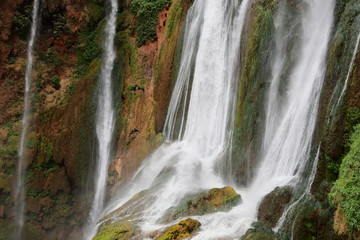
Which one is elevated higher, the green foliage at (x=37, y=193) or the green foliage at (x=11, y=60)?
the green foliage at (x=11, y=60)

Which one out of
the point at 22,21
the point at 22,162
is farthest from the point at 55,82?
the point at 22,162

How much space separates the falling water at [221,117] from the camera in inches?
408

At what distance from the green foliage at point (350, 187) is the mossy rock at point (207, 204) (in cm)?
400

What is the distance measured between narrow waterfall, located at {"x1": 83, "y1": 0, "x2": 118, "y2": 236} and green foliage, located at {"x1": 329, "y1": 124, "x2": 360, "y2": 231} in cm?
1423

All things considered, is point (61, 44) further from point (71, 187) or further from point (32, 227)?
point (32, 227)

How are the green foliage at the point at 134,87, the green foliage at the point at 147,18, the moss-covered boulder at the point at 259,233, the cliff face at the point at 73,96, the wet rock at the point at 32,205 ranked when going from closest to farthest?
the moss-covered boulder at the point at 259,233 → the cliff face at the point at 73,96 → the wet rock at the point at 32,205 → the green foliage at the point at 134,87 → the green foliage at the point at 147,18

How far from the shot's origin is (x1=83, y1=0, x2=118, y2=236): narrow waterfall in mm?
19750

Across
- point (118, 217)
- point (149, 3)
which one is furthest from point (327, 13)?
point (149, 3)

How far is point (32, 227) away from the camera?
779 inches

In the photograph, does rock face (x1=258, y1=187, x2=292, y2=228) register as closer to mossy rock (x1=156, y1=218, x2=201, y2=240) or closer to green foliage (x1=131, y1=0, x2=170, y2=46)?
mossy rock (x1=156, y1=218, x2=201, y2=240)

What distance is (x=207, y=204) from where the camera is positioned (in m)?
11.4

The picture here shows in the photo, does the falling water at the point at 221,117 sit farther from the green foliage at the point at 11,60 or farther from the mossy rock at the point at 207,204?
the green foliage at the point at 11,60

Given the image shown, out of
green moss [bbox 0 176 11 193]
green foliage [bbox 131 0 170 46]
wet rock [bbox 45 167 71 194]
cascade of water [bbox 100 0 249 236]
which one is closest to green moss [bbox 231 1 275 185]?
cascade of water [bbox 100 0 249 236]

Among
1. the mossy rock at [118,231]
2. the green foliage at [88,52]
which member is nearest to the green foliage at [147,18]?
the green foliage at [88,52]
